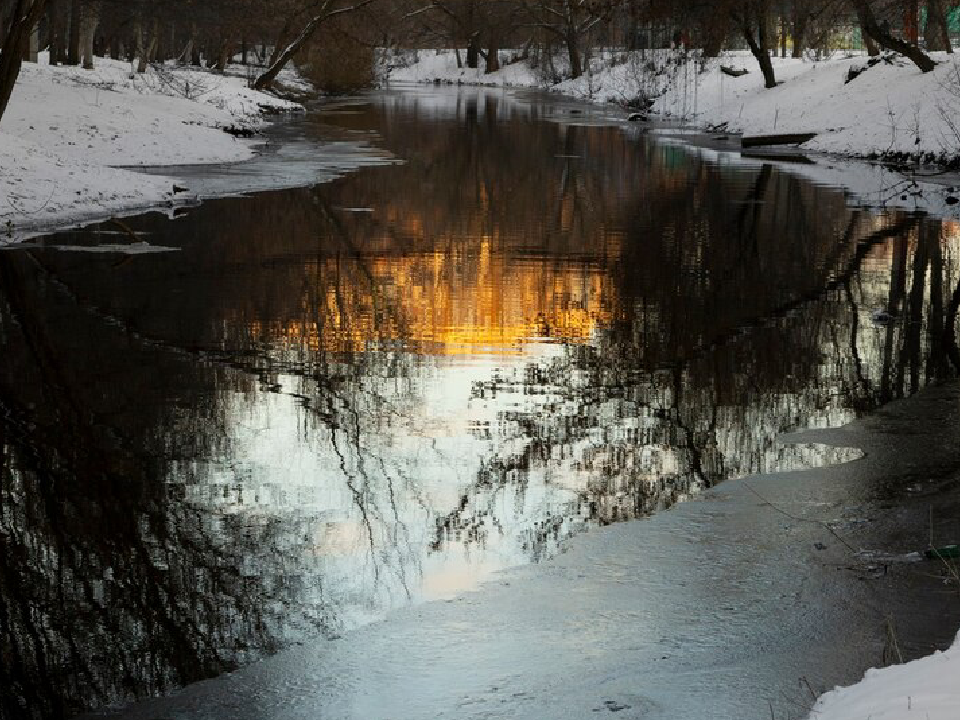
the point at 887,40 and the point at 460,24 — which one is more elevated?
the point at 460,24

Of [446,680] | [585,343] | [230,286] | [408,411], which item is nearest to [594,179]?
[230,286]

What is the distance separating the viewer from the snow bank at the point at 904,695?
459 cm

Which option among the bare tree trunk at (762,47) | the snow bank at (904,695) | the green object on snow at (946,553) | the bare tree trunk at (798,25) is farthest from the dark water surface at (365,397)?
the bare tree trunk at (798,25)

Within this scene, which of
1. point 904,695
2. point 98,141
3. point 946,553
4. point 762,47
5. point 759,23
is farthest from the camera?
point 762,47

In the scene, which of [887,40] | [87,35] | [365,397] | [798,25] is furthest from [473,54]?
[365,397]

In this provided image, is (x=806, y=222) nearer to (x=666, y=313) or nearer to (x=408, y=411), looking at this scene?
Result: (x=666, y=313)

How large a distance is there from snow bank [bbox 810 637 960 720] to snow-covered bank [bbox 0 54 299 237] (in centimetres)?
1598

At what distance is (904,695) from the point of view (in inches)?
189

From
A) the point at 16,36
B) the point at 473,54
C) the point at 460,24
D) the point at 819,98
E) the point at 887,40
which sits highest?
the point at 460,24

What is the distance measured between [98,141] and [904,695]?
28.6 m

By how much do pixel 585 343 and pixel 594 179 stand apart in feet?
58.4

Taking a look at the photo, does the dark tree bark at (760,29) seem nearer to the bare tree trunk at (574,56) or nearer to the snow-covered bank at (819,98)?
the snow-covered bank at (819,98)

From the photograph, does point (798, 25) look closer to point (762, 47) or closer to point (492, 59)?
point (762, 47)

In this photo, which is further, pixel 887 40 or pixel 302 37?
pixel 302 37
